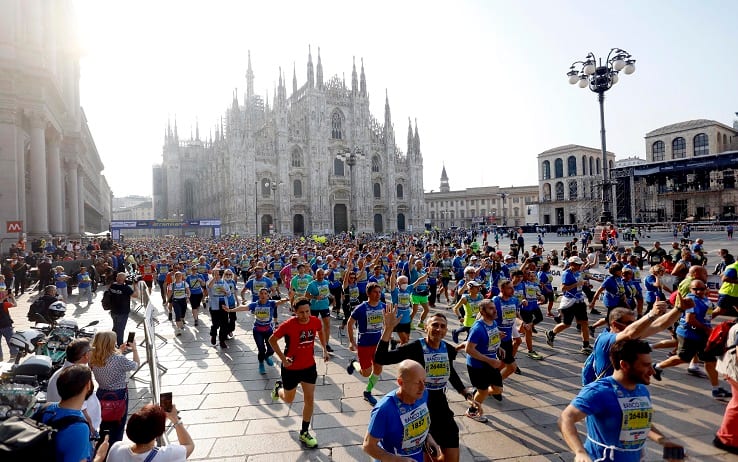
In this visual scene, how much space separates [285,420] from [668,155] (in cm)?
6155

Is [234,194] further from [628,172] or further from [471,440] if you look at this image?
[471,440]

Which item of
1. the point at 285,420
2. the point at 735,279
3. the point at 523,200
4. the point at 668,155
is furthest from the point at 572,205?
the point at 285,420

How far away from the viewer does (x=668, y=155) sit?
5241 cm

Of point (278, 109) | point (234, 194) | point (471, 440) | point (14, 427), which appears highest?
point (278, 109)

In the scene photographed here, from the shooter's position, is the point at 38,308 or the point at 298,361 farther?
the point at 38,308

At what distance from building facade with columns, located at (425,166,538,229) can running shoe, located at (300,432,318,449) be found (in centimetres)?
8086

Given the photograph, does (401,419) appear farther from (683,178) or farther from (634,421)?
(683,178)

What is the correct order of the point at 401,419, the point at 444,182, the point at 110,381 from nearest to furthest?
the point at 401,419 → the point at 110,381 → the point at 444,182

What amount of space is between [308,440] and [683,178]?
182ft

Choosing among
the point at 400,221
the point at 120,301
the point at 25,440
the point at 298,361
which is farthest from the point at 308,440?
the point at 400,221

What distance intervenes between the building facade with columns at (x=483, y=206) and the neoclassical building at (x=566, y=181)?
14228 millimetres

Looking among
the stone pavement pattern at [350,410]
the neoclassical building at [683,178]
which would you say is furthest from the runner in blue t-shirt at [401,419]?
the neoclassical building at [683,178]

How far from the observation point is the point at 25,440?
223 centimetres

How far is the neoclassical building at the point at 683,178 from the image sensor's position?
42.8 metres
